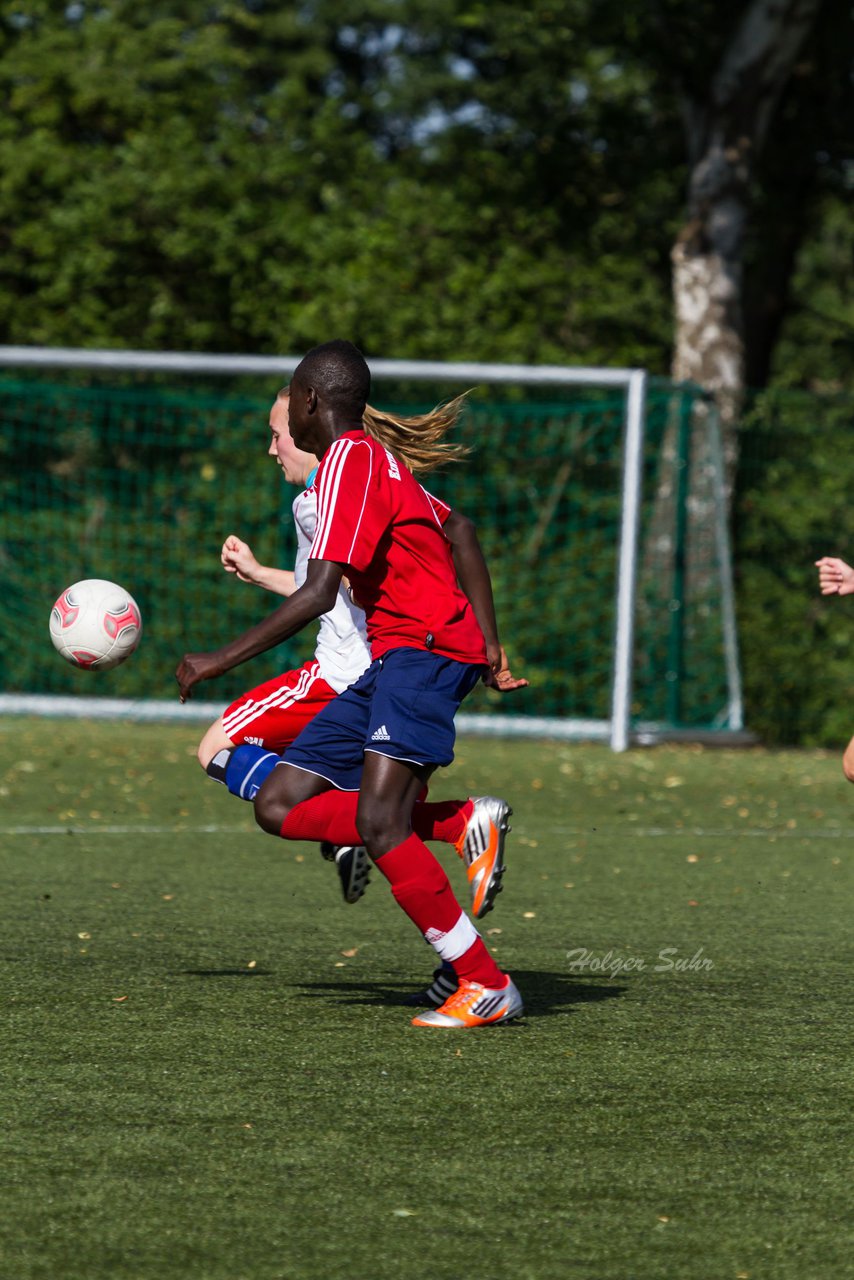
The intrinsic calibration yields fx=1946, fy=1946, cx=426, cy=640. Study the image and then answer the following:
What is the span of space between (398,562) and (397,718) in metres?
0.42

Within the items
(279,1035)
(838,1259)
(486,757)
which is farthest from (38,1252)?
(486,757)

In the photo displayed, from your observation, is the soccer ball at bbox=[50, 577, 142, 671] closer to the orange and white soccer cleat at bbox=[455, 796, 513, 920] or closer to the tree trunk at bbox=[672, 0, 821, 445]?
the orange and white soccer cleat at bbox=[455, 796, 513, 920]

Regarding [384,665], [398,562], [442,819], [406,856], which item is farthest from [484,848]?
[398,562]

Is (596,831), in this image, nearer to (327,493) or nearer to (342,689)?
(342,689)

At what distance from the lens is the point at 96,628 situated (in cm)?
537

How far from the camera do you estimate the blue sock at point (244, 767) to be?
17.8 ft

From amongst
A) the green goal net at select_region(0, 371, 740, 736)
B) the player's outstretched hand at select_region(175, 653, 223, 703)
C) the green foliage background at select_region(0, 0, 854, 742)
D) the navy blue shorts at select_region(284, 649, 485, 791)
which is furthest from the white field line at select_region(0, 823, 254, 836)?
the green foliage background at select_region(0, 0, 854, 742)

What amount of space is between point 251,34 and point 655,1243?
32.8m

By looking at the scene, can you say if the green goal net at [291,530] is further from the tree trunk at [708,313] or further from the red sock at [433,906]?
the red sock at [433,906]

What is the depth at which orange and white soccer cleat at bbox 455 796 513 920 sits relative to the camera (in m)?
4.90

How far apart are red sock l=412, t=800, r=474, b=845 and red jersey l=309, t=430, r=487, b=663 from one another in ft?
1.37

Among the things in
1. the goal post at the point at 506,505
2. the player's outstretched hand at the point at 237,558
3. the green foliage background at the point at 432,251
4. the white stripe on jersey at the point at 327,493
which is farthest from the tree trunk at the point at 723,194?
the white stripe on jersey at the point at 327,493

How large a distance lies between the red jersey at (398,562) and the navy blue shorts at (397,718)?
6 centimetres

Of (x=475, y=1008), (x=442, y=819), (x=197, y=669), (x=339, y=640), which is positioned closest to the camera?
(x=197, y=669)
